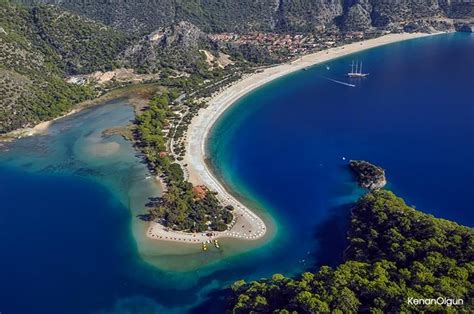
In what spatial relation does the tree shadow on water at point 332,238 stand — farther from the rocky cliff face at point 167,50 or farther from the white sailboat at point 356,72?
the rocky cliff face at point 167,50

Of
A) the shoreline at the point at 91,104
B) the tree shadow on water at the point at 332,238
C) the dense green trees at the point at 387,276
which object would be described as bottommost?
the tree shadow on water at the point at 332,238

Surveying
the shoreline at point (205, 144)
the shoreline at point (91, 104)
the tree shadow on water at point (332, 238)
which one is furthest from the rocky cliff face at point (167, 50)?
the tree shadow on water at point (332, 238)

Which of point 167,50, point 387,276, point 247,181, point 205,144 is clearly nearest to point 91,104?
point 167,50

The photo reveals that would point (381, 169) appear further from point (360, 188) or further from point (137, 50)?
point (137, 50)

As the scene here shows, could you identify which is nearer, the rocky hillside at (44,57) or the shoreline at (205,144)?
the shoreline at (205,144)

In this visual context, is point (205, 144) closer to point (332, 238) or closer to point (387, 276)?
point (332, 238)

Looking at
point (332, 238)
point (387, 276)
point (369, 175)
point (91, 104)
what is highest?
point (91, 104)

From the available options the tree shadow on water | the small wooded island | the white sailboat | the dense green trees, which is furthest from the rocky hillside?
the dense green trees

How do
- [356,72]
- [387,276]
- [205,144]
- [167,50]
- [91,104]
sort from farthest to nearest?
1. [167,50]
2. [356,72]
3. [91,104]
4. [205,144]
5. [387,276]
